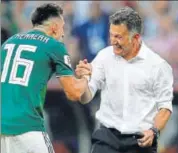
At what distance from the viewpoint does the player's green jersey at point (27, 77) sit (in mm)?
5621

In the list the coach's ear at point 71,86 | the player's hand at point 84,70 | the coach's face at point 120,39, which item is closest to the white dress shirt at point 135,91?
the coach's face at point 120,39

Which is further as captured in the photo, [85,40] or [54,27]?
[85,40]

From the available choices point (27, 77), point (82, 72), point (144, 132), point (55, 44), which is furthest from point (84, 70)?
point (144, 132)

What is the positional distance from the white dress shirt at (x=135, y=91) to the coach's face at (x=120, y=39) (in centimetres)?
12

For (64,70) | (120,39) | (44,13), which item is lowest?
(64,70)

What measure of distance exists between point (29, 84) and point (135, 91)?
857 mm

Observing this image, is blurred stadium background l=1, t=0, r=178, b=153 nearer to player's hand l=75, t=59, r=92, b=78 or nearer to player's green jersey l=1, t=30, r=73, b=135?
player's hand l=75, t=59, r=92, b=78

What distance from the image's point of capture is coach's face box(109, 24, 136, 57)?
596 centimetres

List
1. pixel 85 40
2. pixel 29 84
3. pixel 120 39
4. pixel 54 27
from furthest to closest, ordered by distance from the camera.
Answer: pixel 85 40 → pixel 120 39 → pixel 54 27 → pixel 29 84

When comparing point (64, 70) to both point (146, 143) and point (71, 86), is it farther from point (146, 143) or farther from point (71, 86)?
point (146, 143)

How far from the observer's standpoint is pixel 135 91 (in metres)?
6.02

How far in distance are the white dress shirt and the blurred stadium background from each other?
271 cm

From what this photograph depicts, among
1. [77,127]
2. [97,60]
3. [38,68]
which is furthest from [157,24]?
[38,68]

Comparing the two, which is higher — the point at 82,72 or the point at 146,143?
the point at 82,72
